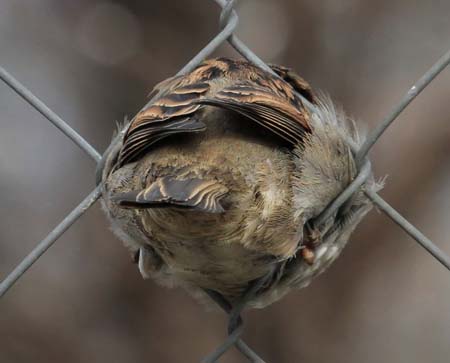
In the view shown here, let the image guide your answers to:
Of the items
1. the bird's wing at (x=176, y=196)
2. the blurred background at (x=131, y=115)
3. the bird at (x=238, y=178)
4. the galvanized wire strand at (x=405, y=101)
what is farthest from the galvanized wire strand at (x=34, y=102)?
the blurred background at (x=131, y=115)

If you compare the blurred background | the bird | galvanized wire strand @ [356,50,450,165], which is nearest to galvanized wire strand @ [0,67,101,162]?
the bird

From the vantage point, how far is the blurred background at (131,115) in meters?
4.86

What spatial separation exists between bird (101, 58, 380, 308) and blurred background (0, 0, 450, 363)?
80.1 inches

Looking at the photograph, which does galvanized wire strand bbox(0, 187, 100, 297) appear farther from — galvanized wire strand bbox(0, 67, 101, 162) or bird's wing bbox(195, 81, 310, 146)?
bird's wing bbox(195, 81, 310, 146)

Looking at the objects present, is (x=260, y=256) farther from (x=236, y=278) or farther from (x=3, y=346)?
(x=3, y=346)

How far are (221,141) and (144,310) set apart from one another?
2.44m

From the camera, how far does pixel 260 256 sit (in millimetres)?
2727

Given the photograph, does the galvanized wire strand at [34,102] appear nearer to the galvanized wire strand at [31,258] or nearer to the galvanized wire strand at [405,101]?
the galvanized wire strand at [31,258]

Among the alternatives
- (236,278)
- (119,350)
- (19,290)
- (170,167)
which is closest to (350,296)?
(119,350)

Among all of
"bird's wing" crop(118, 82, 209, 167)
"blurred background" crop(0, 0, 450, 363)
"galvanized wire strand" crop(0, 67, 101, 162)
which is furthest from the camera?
"blurred background" crop(0, 0, 450, 363)

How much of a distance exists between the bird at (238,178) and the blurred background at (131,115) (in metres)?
2.04

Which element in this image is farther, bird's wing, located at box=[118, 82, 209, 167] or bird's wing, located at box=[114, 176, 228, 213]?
bird's wing, located at box=[118, 82, 209, 167]

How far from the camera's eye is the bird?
2557 millimetres

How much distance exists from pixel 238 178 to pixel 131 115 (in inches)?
90.1
